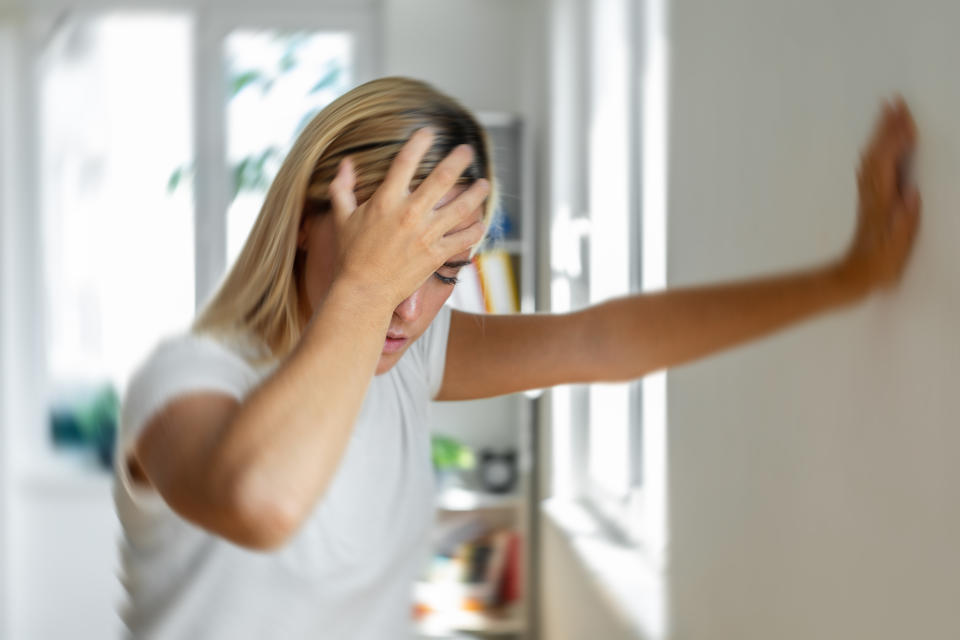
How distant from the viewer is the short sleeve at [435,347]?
114 centimetres

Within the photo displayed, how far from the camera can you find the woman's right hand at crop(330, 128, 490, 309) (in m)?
0.64

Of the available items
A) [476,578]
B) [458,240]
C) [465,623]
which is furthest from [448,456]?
[458,240]

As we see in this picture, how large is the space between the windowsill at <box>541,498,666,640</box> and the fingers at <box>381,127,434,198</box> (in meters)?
1.25

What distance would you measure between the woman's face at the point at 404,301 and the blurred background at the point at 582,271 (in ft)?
0.50

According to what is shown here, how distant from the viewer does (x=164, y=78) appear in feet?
11.5

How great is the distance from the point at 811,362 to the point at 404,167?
642 millimetres

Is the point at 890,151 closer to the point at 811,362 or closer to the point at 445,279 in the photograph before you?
the point at 811,362

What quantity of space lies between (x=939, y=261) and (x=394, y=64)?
9.12ft

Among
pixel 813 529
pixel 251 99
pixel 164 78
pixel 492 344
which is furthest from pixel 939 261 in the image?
pixel 164 78

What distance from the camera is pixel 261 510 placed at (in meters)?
0.57

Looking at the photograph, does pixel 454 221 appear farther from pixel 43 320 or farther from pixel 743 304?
pixel 43 320

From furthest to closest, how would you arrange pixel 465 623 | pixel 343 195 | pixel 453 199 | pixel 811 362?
pixel 465 623, pixel 811 362, pixel 453 199, pixel 343 195

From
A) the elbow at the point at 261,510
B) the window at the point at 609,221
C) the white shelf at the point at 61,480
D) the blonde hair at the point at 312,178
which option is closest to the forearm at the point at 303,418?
the elbow at the point at 261,510

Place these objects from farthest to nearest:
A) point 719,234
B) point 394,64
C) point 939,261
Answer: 1. point 394,64
2. point 719,234
3. point 939,261
